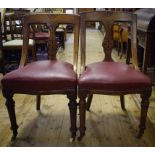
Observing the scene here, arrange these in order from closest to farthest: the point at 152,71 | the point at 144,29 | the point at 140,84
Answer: the point at 140,84
the point at 144,29
the point at 152,71

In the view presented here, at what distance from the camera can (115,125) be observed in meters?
1.89

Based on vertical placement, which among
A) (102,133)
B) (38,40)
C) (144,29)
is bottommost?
(102,133)

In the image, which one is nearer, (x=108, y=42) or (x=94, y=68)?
(x=94, y=68)

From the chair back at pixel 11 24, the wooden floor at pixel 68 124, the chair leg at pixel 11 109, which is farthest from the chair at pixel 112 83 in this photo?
the chair back at pixel 11 24

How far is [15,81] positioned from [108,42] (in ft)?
2.49

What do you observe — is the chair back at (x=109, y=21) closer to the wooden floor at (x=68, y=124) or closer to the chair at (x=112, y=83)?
the chair at (x=112, y=83)

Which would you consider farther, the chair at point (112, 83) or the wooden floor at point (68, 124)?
the wooden floor at point (68, 124)

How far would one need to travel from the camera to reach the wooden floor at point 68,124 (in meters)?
1.66

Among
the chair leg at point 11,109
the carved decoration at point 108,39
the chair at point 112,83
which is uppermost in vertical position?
the carved decoration at point 108,39

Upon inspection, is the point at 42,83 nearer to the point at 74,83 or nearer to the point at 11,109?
the point at 74,83

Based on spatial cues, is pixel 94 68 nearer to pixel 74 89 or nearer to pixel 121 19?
pixel 74 89

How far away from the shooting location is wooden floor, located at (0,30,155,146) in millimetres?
1662

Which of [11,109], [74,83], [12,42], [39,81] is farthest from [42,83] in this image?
[12,42]
